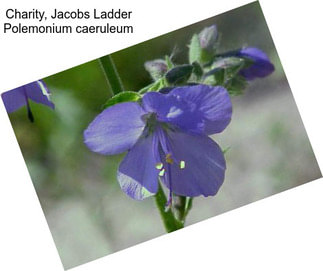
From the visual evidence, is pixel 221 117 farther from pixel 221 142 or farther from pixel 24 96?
pixel 24 96

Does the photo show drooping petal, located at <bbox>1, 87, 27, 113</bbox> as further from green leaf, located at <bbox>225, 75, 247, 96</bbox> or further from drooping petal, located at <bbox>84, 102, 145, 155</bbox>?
green leaf, located at <bbox>225, 75, 247, 96</bbox>

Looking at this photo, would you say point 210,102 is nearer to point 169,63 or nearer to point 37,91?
point 169,63

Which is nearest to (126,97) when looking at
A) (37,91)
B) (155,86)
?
(155,86)

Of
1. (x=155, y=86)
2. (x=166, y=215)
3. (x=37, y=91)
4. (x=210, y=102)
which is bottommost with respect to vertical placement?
(x=166, y=215)

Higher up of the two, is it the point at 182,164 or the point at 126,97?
the point at 126,97

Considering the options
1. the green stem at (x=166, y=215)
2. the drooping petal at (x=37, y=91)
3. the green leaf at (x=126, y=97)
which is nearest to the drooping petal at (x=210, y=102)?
the green leaf at (x=126, y=97)

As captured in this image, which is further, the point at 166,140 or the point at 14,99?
the point at 14,99

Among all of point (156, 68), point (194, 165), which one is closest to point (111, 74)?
point (156, 68)
